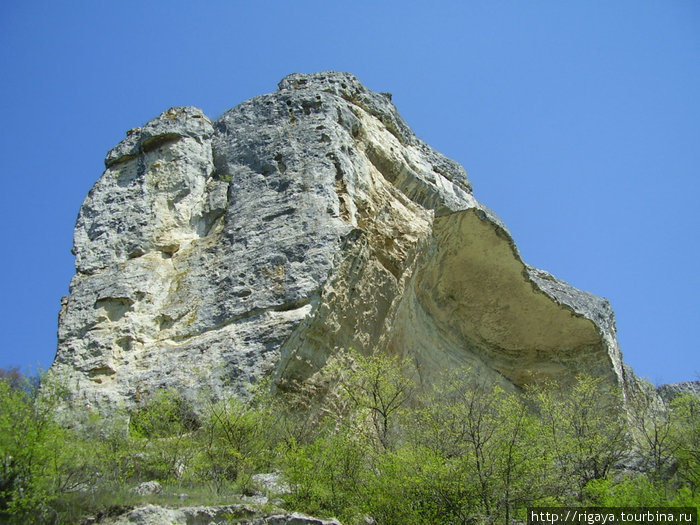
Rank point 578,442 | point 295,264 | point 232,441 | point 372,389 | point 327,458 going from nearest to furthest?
point 327,458 → point 232,441 → point 295,264 → point 372,389 → point 578,442

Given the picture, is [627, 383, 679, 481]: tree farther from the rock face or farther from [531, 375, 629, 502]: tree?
the rock face

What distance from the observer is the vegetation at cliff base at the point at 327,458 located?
339 inches

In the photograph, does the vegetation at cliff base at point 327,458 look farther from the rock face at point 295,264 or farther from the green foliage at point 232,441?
the rock face at point 295,264

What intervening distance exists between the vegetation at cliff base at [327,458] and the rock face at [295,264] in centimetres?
72

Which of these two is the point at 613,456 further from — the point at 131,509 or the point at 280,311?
the point at 131,509

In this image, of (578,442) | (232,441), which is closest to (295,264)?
(232,441)

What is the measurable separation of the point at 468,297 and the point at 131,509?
12628mm

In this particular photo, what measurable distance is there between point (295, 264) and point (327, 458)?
3.69 meters

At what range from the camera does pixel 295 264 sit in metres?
12.7

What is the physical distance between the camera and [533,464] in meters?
10.5

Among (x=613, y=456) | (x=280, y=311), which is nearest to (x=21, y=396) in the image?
(x=280, y=311)

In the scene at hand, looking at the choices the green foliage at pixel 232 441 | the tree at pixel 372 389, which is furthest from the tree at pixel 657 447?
the green foliage at pixel 232 441

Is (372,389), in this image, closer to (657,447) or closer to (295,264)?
(295,264)

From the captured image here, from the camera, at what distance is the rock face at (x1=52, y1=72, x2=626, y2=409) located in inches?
483
